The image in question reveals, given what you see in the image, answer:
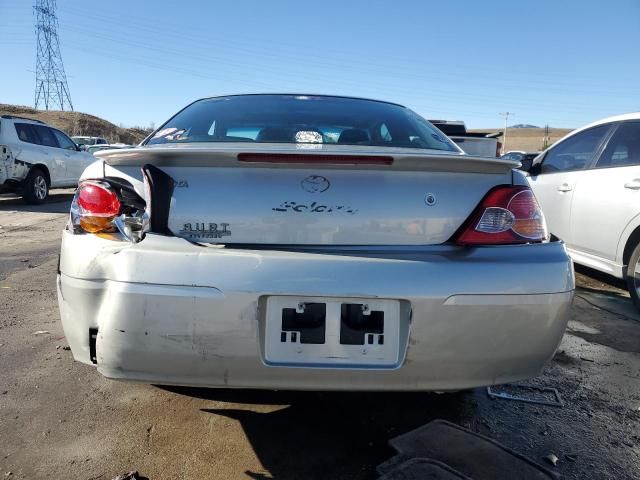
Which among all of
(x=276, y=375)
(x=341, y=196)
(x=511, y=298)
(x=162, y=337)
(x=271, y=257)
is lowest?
(x=276, y=375)

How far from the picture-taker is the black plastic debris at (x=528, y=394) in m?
2.43

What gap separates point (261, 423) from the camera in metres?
2.17

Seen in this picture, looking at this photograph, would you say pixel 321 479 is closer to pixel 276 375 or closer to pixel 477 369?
pixel 276 375

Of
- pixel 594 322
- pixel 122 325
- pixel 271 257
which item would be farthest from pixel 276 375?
pixel 594 322

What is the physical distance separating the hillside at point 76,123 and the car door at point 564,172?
47243 millimetres

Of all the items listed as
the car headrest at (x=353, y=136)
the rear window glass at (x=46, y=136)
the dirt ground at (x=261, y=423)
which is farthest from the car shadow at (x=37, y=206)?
the car headrest at (x=353, y=136)

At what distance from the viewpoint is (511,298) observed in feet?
5.45

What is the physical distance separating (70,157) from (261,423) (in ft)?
35.2

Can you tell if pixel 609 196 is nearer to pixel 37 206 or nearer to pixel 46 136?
pixel 37 206

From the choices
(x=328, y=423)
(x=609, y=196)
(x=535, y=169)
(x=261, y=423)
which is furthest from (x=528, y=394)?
(x=535, y=169)

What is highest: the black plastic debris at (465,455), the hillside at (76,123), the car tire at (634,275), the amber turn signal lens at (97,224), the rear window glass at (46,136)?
the hillside at (76,123)

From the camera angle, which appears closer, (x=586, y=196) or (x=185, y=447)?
(x=185, y=447)

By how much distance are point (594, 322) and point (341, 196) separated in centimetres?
286

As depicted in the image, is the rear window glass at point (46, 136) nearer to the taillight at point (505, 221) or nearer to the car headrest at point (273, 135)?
the car headrest at point (273, 135)
